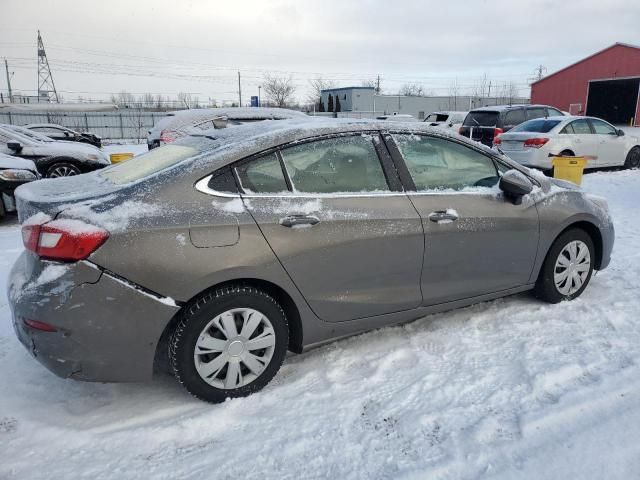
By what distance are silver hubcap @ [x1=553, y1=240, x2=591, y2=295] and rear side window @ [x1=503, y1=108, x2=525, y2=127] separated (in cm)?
1088

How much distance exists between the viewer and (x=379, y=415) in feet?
8.83

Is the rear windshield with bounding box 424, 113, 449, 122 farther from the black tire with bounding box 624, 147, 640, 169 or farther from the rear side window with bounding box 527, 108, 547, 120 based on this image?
the black tire with bounding box 624, 147, 640, 169

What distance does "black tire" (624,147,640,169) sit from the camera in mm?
12719

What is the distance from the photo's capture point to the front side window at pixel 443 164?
336 cm

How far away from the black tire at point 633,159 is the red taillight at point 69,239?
45.0 ft

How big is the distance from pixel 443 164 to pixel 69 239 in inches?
95.3

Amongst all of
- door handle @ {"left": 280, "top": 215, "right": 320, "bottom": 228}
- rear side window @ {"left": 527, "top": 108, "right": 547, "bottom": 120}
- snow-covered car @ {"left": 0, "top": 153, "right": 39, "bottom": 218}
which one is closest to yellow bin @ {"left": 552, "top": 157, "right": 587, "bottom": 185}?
rear side window @ {"left": 527, "top": 108, "right": 547, "bottom": 120}

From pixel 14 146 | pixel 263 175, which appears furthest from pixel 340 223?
pixel 14 146

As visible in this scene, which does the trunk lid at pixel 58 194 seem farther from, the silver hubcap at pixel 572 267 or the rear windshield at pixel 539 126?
the rear windshield at pixel 539 126

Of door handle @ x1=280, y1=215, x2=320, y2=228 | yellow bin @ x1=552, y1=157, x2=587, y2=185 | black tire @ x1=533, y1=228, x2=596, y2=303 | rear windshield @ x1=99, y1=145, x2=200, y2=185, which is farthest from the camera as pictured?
yellow bin @ x1=552, y1=157, x2=587, y2=185

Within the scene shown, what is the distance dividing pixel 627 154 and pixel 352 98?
4224 cm

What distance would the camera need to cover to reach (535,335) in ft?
11.7

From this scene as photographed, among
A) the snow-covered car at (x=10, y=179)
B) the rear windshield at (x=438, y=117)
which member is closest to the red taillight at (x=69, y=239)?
the snow-covered car at (x=10, y=179)

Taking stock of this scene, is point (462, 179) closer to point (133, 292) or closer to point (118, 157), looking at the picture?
point (133, 292)
